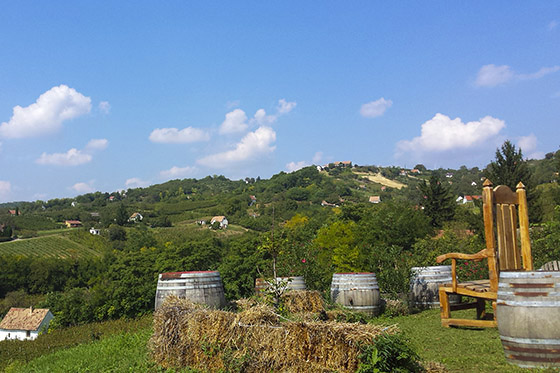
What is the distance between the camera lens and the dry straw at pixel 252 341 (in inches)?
167

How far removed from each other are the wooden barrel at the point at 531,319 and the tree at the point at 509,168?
32.7 metres

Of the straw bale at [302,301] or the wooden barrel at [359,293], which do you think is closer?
the straw bale at [302,301]

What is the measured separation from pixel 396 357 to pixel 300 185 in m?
152

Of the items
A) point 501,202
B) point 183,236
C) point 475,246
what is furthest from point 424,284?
point 183,236

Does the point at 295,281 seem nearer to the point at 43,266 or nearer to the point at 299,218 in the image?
the point at 299,218

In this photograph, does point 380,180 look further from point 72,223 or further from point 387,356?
point 387,356

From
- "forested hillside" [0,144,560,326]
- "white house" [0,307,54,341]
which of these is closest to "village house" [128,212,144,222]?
"forested hillside" [0,144,560,326]

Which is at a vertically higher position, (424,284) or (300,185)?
(300,185)

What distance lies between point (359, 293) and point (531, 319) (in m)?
4.81

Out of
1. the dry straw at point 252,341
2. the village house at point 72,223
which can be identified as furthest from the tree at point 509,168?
the village house at point 72,223

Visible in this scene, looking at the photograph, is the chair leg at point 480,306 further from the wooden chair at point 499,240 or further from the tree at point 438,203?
the tree at point 438,203

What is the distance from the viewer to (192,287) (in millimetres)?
7379

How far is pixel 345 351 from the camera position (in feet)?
13.9

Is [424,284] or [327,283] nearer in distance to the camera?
[424,284]
